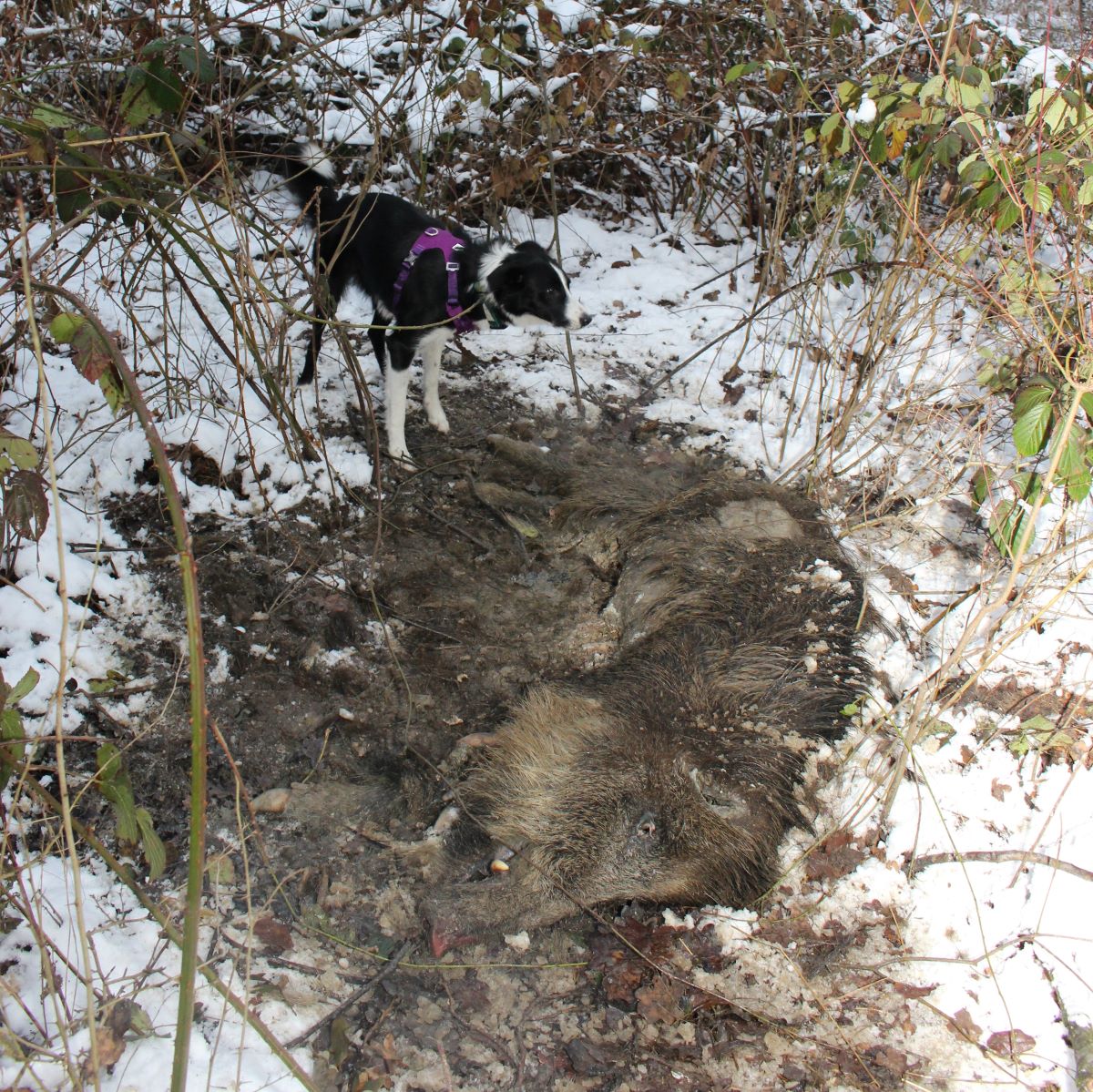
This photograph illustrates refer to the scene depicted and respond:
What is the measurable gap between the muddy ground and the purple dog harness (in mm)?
936

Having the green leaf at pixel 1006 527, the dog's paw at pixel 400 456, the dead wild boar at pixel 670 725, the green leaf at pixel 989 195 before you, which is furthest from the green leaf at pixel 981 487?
the dog's paw at pixel 400 456

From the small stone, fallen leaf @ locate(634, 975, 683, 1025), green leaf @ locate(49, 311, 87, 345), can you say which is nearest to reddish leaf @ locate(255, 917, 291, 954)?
the small stone

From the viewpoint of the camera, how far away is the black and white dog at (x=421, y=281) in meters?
3.51

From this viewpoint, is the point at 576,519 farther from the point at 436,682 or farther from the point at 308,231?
the point at 308,231

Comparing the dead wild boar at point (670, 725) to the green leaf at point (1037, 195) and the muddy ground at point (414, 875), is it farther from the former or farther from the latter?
the green leaf at point (1037, 195)

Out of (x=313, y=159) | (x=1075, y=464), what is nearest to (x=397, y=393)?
(x=313, y=159)

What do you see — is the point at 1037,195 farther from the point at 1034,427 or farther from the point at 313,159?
the point at 313,159

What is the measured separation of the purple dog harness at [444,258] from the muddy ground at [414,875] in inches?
36.8

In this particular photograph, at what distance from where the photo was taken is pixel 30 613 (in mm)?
2695

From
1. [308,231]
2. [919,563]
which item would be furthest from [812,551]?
[308,231]

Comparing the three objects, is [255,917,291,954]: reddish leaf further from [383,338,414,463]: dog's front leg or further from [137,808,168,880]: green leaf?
[383,338,414,463]: dog's front leg

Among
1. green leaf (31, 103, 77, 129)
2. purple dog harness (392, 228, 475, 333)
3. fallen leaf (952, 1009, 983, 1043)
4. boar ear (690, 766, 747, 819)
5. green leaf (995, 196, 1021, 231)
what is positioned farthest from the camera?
purple dog harness (392, 228, 475, 333)

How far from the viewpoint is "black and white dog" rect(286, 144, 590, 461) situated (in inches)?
138

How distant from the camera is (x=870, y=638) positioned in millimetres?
2961
